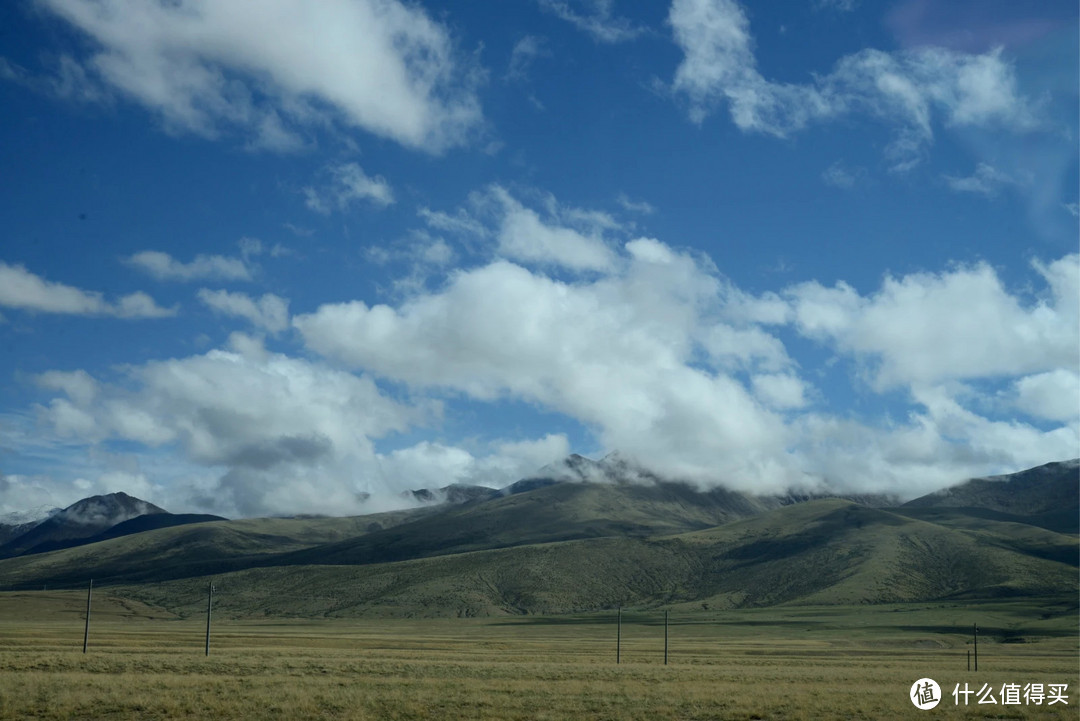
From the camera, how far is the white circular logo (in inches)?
1368

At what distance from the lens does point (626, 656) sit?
72.2 m

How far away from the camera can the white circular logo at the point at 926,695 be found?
114 ft

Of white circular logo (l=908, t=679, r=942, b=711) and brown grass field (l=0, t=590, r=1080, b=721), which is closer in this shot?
brown grass field (l=0, t=590, r=1080, b=721)

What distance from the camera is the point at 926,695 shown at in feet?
124

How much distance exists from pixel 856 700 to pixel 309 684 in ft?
73.1

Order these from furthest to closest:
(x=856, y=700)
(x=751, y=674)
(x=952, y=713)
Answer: (x=751, y=674) → (x=856, y=700) → (x=952, y=713)

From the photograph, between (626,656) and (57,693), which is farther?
(626,656)

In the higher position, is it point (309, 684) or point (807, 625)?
point (309, 684)

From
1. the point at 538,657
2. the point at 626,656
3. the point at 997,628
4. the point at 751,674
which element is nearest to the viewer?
the point at 751,674

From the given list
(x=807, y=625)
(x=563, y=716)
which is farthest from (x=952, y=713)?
(x=807, y=625)

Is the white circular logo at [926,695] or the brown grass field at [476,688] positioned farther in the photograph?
the white circular logo at [926,695]

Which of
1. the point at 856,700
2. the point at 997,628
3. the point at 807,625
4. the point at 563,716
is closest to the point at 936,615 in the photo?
the point at 997,628

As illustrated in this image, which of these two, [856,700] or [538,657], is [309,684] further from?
[538,657]

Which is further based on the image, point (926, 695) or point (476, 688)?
point (476, 688)
